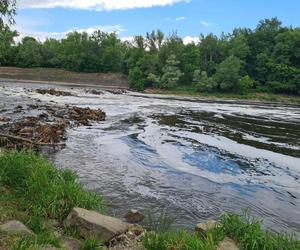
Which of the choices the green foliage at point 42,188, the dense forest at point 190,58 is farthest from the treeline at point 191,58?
the green foliage at point 42,188

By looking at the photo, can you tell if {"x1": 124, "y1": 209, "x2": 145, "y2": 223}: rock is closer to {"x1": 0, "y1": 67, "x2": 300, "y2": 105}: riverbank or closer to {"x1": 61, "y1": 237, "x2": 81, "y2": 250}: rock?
{"x1": 61, "y1": 237, "x2": 81, "y2": 250}: rock

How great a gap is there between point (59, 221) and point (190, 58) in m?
104

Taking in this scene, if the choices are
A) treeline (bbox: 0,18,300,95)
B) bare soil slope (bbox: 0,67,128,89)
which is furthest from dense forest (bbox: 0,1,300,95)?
bare soil slope (bbox: 0,67,128,89)

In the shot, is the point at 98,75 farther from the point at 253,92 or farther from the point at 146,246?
the point at 146,246

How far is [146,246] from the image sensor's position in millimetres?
7355

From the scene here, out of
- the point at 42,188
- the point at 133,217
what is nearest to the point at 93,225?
the point at 42,188

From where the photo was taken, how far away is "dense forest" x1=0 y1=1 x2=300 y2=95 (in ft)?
315

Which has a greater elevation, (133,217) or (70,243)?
(70,243)

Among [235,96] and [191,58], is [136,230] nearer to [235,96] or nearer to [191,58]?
[235,96]

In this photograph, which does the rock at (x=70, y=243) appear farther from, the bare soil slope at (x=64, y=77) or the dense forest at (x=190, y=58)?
the bare soil slope at (x=64, y=77)

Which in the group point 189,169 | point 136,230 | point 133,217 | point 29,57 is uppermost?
point 29,57

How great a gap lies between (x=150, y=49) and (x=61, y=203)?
116 meters

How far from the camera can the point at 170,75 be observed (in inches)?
3821

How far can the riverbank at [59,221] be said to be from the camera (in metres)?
7.01
